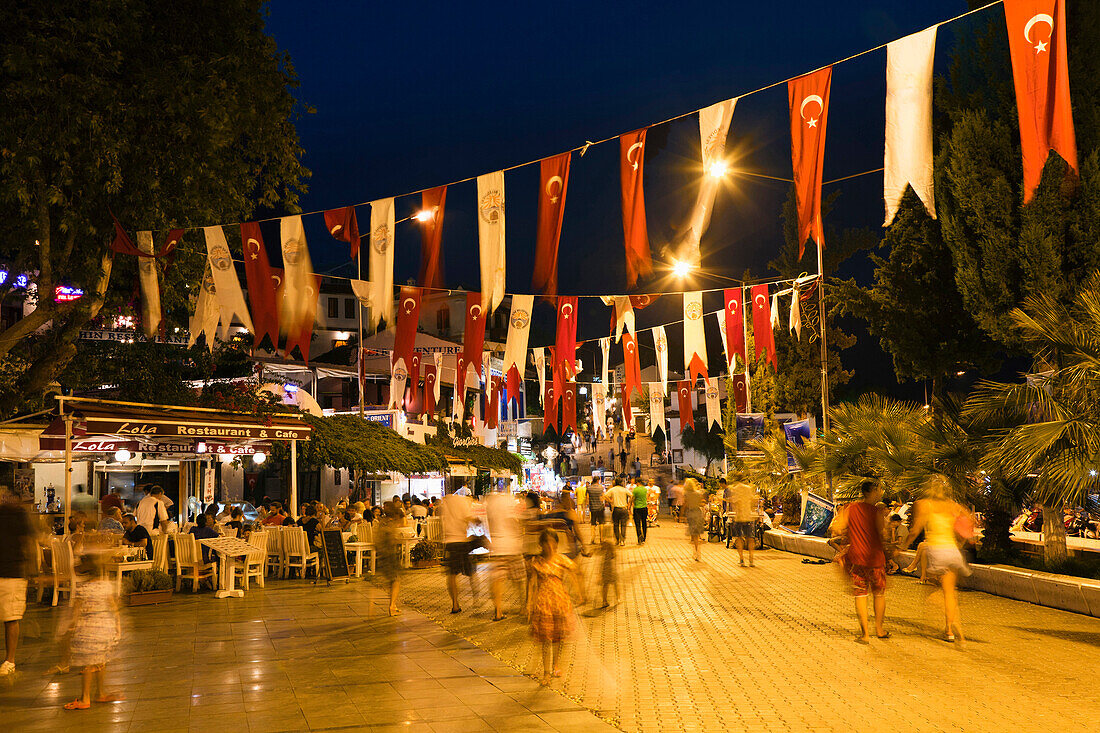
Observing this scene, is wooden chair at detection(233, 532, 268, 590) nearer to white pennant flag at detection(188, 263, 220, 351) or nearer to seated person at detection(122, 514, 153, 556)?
seated person at detection(122, 514, 153, 556)

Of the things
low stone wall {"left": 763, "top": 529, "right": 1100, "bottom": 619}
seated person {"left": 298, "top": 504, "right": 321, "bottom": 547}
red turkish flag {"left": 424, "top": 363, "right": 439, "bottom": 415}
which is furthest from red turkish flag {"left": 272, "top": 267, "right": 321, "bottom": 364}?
red turkish flag {"left": 424, "top": 363, "right": 439, "bottom": 415}

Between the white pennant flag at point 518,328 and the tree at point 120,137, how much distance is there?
5.43 meters

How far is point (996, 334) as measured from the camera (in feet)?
55.6

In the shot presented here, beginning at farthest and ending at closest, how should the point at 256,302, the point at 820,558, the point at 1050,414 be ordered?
the point at 820,558 → the point at 256,302 → the point at 1050,414

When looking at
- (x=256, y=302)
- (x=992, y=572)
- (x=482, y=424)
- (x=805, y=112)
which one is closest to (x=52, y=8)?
(x=256, y=302)

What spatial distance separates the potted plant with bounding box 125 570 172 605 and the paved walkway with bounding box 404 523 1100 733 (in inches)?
150

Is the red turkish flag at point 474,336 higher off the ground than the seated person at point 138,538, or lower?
higher

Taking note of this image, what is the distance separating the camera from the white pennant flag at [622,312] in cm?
2217

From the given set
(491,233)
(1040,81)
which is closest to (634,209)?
(491,233)

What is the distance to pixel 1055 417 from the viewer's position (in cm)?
1166

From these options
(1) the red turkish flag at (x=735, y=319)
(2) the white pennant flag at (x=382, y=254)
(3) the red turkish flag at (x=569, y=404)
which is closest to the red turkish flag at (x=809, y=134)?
(2) the white pennant flag at (x=382, y=254)

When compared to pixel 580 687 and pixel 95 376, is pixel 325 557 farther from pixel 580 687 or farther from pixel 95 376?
pixel 580 687

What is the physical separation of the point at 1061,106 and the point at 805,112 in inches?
98.2

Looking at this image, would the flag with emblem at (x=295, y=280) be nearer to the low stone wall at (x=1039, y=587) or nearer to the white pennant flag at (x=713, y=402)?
the low stone wall at (x=1039, y=587)
